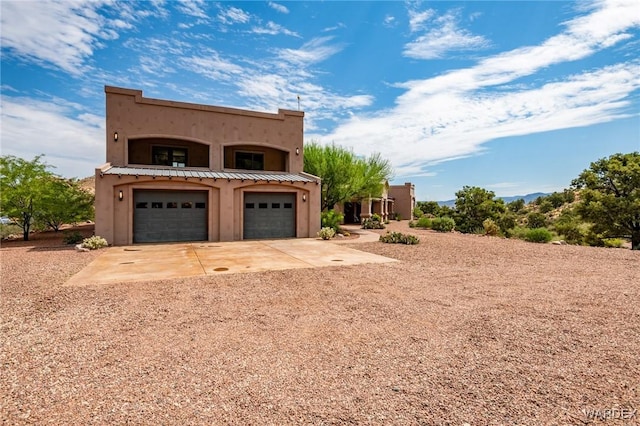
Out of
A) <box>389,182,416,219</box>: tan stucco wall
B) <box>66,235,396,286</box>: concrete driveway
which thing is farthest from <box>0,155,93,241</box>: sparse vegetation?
<box>389,182,416,219</box>: tan stucco wall

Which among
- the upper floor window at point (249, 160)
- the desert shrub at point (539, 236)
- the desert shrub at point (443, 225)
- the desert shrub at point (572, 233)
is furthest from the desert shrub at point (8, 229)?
the desert shrub at point (572, 233)

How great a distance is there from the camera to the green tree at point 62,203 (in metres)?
18.8

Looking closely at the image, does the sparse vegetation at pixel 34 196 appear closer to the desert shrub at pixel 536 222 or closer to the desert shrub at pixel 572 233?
the desert shrub at pixel 572 233

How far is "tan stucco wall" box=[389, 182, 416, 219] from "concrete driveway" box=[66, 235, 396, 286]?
32.0 m

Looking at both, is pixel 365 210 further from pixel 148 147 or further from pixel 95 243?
pixel 95 243

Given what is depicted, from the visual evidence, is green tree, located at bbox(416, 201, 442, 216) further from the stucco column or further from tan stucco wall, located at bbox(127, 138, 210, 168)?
tan stucco wall, located at bbox(127, 138, 210, 168)

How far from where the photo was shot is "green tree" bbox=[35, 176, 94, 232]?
18781 millimetres

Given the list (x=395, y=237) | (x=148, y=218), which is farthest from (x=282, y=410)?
(x=148, y=218)

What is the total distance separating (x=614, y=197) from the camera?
2158 centimetres

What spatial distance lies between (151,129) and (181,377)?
56.6ft

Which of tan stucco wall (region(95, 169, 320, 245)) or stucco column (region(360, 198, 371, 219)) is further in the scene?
stucco column (region(360, 198, 371, 219))

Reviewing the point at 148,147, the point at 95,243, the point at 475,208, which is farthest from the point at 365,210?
the point at 95,243

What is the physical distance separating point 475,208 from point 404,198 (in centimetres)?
1586

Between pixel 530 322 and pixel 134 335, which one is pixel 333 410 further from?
pixel 530 322
